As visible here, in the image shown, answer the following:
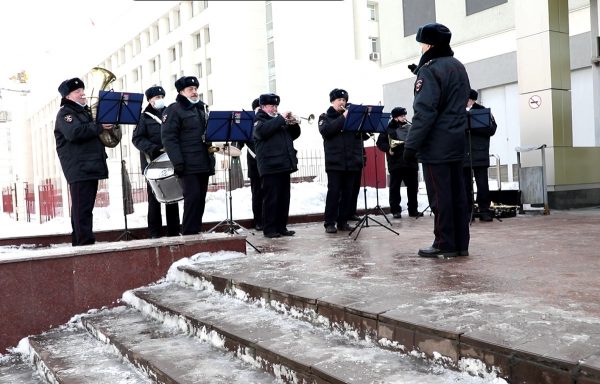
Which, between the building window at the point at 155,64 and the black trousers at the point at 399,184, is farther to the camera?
the building window at the point at 155,64

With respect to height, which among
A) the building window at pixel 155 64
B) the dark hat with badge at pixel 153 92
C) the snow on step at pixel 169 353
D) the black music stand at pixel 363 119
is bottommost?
the snow on step at pixel 169 353

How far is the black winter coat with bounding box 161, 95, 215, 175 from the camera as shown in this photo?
22.1 ft

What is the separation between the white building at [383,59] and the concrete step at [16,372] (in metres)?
5.29

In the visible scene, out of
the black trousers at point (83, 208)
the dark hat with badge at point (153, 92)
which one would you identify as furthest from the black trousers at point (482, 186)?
the black trousers at point (83, 208)

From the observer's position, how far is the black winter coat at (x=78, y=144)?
6363 mm

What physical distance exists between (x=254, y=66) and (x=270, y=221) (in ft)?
99.5

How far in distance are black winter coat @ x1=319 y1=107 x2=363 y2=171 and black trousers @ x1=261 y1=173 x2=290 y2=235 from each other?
2.20 ft

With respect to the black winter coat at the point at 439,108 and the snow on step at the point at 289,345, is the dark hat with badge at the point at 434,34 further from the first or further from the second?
the snow on step at the point at 289,345

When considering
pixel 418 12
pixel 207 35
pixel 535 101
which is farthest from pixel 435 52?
pixel 207 35

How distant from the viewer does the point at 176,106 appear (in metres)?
6.87

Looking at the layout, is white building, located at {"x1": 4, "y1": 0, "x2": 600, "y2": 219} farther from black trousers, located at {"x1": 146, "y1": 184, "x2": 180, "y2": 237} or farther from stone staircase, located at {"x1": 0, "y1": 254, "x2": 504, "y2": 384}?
stone staircase, located at {"x1": 0, "y1": 254, "x2": 504, "y2": 384}

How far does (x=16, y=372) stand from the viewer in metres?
4.43

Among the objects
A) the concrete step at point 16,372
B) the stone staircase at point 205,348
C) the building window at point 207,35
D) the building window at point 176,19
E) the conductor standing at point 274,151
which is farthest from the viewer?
the building window at point 176,19

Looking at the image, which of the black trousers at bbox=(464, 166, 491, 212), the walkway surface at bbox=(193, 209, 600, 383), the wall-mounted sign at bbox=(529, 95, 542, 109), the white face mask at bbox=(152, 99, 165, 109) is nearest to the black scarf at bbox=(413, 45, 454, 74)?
the walkway surface at bbox=(193, 209, 600, 383)
